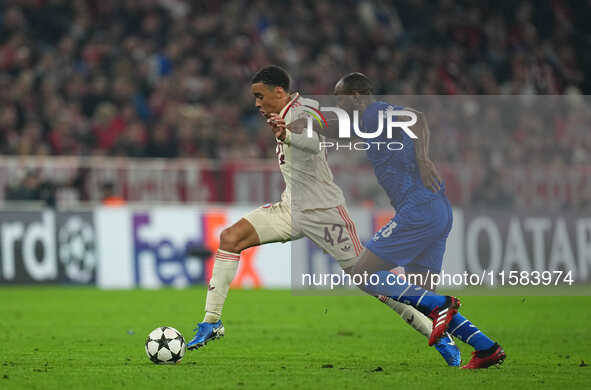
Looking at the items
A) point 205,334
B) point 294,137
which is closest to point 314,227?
point 294,137

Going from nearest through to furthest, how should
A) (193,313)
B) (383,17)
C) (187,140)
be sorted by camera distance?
(193,313), (187,140), (383,17)

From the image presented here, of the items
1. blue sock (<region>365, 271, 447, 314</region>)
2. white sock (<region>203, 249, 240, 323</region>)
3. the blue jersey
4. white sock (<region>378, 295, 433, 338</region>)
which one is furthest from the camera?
white sock (<region>203, 249, 240, 323</region>)

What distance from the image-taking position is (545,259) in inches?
688

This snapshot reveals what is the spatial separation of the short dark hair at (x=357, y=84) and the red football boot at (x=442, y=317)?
5.73 feet

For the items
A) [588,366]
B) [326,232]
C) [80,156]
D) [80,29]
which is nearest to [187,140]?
[80,156]

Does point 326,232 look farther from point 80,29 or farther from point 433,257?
A: point 80,29

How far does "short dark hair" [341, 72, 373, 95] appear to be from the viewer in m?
7.89

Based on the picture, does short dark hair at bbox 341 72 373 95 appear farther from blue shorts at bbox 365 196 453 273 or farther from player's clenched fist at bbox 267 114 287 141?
blue shorts at bbox 365 196 453 273

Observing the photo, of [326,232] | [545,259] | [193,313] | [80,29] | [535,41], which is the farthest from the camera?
[535,41]

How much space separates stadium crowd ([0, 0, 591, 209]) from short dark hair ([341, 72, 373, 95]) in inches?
382

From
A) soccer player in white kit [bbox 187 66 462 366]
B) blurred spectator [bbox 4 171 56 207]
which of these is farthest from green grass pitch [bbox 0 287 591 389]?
blurred spectator [bbox 4 171 56 207]

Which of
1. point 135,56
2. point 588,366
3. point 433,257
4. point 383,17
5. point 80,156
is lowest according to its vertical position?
point 588,366

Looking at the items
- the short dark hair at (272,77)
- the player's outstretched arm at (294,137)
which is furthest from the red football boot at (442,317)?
the short dark hair at (272,77)

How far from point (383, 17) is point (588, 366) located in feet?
55.4
